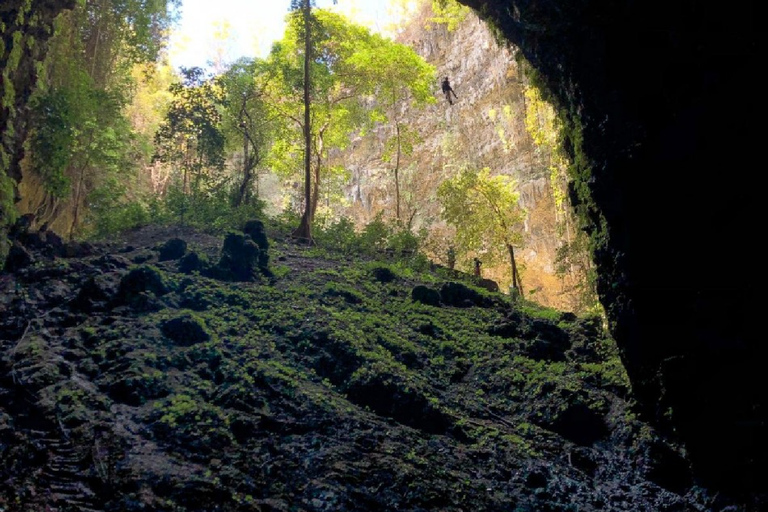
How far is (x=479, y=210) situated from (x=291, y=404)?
1326 centimetres

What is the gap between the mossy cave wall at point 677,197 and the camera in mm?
5309

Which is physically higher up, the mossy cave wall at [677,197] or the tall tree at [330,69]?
the tall tree at [330,69]

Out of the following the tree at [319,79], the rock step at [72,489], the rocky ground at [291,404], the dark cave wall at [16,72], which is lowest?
the rock step at [72,489]

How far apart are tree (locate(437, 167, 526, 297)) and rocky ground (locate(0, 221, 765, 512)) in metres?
7.06

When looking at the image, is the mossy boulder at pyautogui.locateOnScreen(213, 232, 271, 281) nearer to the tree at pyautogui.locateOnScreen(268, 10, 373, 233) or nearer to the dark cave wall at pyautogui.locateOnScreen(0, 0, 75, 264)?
the dark cave wall at pyautogui.locateOnScreen(0, 0, 75, 264)

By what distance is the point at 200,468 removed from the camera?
512 centimetres

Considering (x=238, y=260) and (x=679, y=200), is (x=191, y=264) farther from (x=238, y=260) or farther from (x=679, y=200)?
(x=679, y=200)

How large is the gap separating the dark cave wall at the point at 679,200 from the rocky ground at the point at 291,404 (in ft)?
2.65

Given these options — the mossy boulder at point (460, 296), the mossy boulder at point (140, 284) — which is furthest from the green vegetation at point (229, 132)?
the mossy boulder at point (140, 284)

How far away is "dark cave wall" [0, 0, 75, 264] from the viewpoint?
9.53m

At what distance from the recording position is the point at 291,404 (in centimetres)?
670

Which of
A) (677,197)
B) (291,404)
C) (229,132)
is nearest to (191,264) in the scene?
(291,404)

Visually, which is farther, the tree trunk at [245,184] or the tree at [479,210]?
the tree trunk at [245,184]

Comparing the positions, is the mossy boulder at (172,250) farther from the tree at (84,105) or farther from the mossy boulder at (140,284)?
the tree at (84,105)
